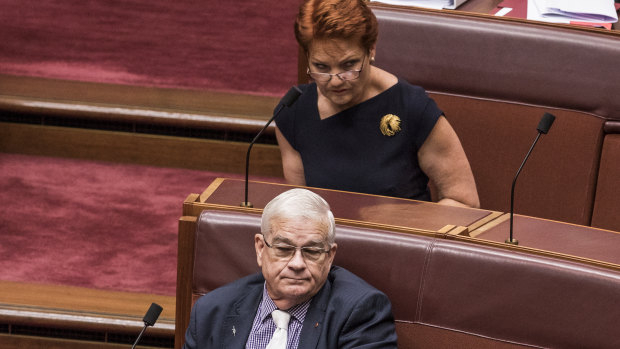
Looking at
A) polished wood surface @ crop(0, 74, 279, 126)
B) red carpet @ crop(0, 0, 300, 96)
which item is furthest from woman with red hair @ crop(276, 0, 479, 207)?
red carpet @ crop(0, 0, 300, 96)

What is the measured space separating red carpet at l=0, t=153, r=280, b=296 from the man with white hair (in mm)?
352

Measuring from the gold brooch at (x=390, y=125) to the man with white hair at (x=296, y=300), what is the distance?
264 mm

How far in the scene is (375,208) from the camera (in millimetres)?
1029

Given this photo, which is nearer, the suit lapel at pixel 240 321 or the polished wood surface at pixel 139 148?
the suit lapel at pixel 240 321

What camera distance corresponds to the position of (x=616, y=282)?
0.88m

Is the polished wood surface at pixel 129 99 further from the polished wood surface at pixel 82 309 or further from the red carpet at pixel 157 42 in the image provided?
the polished wood surface at pixel 82 309

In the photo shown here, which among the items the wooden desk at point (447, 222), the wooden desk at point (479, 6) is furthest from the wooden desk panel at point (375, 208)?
the wooden desk at point (479, 6)

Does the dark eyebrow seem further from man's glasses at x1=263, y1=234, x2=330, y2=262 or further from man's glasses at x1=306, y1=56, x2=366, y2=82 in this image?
man's glasses at x1=306, y1=56, x2=366, y2=82

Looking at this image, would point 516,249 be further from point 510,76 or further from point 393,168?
point 510,76

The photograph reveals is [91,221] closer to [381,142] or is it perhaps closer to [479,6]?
[381,142]

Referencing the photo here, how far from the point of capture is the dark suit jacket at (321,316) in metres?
0.91

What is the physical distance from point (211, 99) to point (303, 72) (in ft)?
0.77

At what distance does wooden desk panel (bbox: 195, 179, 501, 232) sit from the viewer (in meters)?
0.99

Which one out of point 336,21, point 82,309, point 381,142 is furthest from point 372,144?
point 82,309
